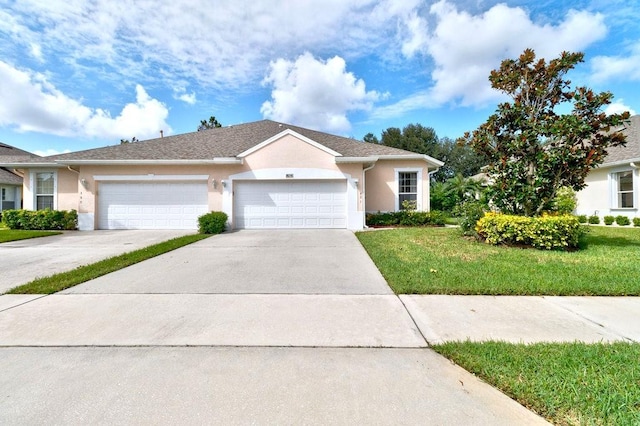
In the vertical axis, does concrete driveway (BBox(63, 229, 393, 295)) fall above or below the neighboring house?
below

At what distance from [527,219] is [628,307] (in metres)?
4.20

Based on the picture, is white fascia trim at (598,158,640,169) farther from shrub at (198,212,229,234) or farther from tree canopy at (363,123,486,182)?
tree canopy at (363,123,486,182)

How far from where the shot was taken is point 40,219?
13.1 metres

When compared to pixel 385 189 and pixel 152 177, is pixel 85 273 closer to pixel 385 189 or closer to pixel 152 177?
pixel 152 177

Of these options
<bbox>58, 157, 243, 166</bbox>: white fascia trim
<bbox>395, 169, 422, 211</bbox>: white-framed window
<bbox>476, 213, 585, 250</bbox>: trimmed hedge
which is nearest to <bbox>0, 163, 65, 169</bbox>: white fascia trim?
<bbox>58, 157, 243, 166</bbox>: white fascia trim

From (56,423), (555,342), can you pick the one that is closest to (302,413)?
(56,423)

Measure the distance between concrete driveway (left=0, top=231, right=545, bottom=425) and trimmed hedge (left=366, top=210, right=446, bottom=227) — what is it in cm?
875

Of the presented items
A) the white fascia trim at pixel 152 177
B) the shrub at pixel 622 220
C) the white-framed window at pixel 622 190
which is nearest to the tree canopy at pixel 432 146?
the white-framed window at pixel 622 190

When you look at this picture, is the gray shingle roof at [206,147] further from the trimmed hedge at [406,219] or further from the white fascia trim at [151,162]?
the trimmed hedge at [406,219]

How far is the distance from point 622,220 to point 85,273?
19923 mm

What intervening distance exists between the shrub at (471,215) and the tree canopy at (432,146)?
2963 centimetres

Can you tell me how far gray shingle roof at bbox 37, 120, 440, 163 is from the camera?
13.1 m

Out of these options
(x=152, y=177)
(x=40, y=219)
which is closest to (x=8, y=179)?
(x=40, y=219)

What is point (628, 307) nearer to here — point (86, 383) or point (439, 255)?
point (439, 255)
